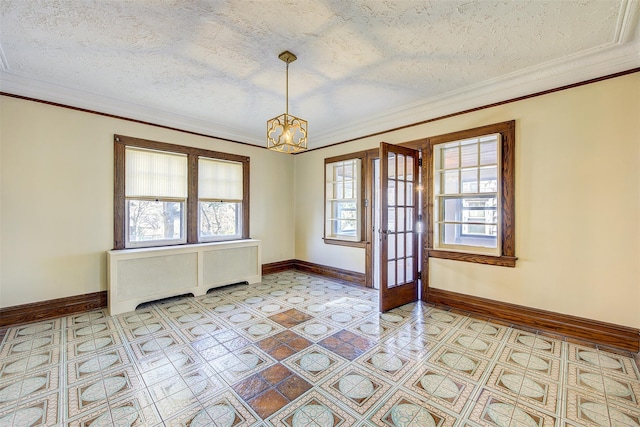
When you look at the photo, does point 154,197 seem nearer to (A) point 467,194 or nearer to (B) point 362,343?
(B) point 362,343

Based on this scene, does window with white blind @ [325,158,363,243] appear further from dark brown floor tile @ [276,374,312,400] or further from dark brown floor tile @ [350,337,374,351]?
dark brown floor tile @ [276,374,312,400]

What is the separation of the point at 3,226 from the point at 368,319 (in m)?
4.24

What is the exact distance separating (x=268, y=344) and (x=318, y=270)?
282 centimetres

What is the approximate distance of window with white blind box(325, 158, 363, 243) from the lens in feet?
15.7

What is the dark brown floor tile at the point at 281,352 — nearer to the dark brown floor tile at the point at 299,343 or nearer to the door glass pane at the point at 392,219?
the dark brown floor tile at the point at 299,343

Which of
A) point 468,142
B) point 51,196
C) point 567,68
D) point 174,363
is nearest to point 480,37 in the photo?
point 567,68

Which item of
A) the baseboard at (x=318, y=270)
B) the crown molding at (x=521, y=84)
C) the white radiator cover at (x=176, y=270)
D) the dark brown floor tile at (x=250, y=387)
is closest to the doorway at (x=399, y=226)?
the crown molding at (x=521, y=84)

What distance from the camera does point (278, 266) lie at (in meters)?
5.66

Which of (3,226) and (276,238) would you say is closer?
(3,226)

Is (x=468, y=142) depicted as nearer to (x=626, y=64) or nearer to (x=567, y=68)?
(x=567, y=68)

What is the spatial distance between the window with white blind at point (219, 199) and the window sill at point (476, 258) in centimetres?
341

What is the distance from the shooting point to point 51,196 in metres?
3.30

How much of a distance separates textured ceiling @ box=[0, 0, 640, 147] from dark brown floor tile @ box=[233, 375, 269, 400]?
276 centimetres

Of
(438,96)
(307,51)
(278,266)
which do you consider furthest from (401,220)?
(278,266)
